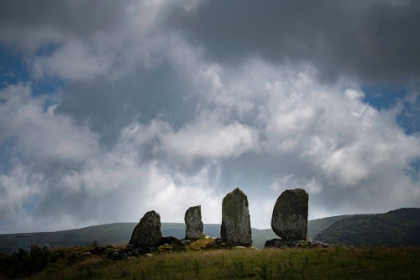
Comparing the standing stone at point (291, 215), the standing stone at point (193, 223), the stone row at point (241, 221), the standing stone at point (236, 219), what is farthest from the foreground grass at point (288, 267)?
the standing stone at point (193, 223)

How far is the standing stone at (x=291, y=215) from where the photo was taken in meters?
34.0

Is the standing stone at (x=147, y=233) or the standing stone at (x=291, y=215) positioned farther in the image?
the standing stone at (x=291, y=215)

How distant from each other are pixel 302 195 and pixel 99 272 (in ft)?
80.4

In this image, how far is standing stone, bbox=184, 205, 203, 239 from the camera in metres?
35.9

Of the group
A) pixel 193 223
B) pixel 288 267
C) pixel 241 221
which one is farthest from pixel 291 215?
pixel 288 267

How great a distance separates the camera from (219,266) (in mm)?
18062

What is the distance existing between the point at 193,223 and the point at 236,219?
554 centimetres

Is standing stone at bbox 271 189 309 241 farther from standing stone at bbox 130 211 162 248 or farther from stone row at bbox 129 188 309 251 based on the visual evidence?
standing stone at bbox 130 211 162 248

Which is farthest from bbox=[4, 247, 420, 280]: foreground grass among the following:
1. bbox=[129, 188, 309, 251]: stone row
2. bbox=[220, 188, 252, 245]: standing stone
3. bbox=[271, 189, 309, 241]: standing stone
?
bbox=[271, 189, 309, 241]: standing stone

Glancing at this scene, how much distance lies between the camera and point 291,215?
34531mm

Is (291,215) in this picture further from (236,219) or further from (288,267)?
(288,267)

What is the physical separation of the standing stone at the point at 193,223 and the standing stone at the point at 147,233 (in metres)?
4.46

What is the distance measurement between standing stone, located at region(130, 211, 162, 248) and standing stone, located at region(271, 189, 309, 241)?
13809mm

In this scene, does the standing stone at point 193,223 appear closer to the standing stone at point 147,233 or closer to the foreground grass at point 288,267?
the standing stone at point 147,233
